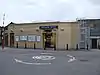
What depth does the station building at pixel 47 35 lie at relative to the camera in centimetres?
4659

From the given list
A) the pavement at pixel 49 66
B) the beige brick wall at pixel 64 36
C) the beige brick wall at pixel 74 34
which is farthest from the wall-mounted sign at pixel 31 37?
the pavement at pixel 49 66

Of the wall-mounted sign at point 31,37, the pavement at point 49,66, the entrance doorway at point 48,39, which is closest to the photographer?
the pavement at point 49,66

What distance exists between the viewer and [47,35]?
48.6 m

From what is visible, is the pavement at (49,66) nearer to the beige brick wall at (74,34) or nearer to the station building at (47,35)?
the station building at (47,35)

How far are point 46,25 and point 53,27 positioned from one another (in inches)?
66.8

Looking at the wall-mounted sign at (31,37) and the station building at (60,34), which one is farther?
the wall-mounted sign at (31,37)

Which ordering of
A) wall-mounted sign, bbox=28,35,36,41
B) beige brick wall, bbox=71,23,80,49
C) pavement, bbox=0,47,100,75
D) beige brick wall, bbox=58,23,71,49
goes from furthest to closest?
wall-mounted sign, bbox=28,35,36,41 → beige brick wall, bbox=71,23,80,49 → beige brick wall, bbox=58,23,71,49 → pavement, bbox=0,47,100,75

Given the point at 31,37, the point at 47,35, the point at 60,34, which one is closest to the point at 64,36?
the point at 60,34

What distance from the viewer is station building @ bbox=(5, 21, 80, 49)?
46594mm

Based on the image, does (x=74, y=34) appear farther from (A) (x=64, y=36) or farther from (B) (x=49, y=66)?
(B) (x=49, y=66)

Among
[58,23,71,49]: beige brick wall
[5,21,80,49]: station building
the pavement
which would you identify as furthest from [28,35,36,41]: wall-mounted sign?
the pavement

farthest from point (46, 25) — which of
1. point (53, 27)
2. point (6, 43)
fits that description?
point (6, 43)

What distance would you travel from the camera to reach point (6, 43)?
59.7 meters

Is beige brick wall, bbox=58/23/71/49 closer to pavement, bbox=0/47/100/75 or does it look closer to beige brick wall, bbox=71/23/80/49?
beige brick wall, bbox=71/23/80/49
